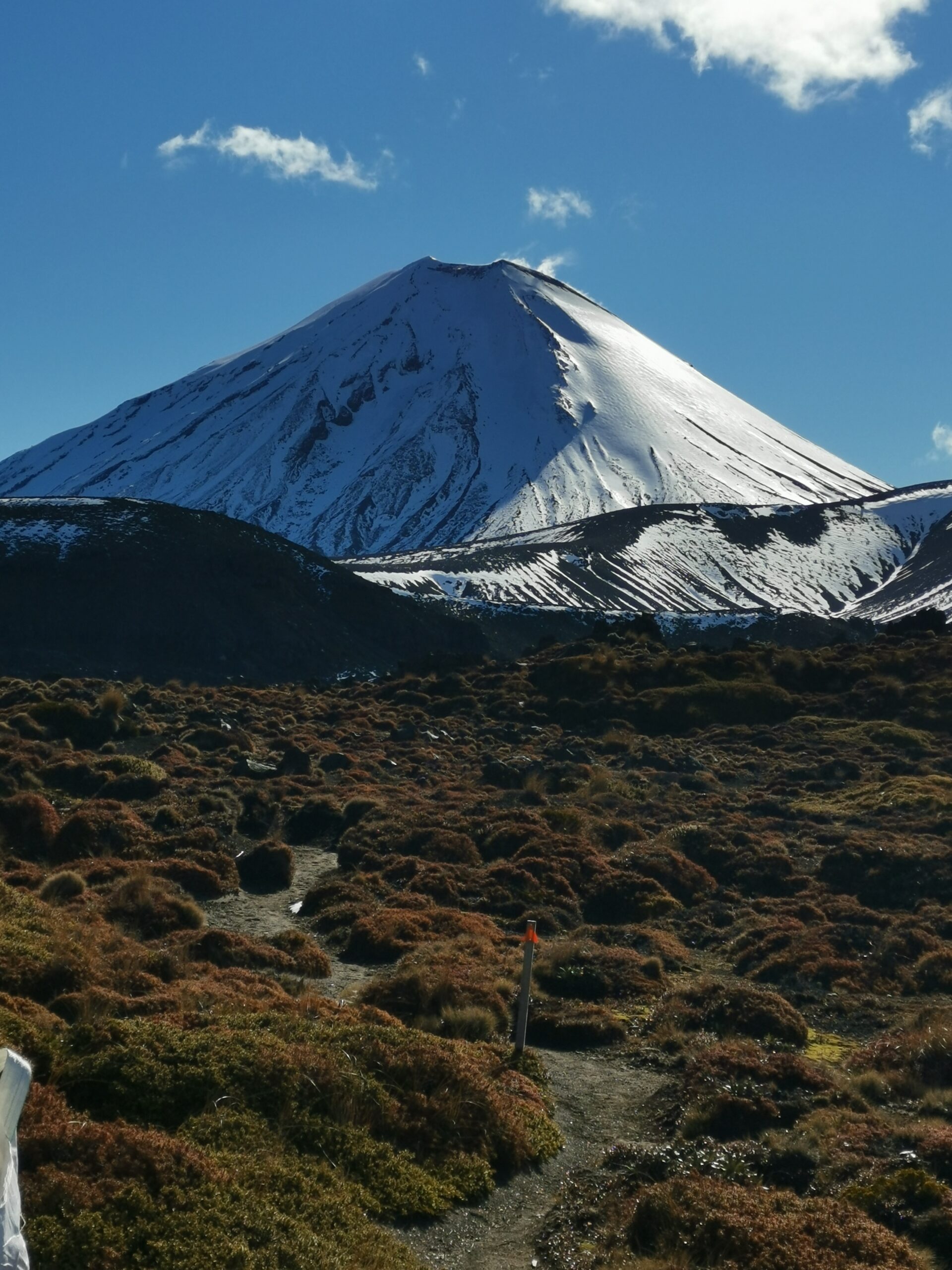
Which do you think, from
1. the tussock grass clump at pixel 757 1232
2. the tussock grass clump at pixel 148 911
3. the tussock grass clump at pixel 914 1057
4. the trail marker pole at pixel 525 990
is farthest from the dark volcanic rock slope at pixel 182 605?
the tussock grass clump at pixel 757 1232

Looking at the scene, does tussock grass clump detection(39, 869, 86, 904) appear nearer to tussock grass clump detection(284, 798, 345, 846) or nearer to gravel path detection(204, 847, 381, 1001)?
gravel path detection(204, 847, 381, 1001)

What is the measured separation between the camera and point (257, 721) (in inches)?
1617

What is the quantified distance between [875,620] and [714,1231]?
101358 millimetres

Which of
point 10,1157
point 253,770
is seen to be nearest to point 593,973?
point 10,1157

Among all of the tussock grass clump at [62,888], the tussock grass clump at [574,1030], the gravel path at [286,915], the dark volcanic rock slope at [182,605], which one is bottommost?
the gravel path at [286,915]

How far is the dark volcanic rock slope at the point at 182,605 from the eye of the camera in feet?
197

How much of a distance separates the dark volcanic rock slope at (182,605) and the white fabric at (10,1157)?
5162 centimetres

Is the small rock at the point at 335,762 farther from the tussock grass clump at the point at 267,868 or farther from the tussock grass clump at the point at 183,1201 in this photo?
the tussock grass clump at the point at 183,1201

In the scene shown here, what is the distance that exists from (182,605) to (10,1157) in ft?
202

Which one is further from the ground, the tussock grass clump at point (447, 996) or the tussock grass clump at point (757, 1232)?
the tussock grass clump at point (757, 1232)

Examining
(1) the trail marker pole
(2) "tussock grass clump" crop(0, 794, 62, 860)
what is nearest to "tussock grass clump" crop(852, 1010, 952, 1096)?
(1) the trail marker pole

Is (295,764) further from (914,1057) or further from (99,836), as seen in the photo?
(914,1057)

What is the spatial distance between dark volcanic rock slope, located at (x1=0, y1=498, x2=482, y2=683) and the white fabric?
51.6 m

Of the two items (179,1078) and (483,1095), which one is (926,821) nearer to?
(483,1095)
